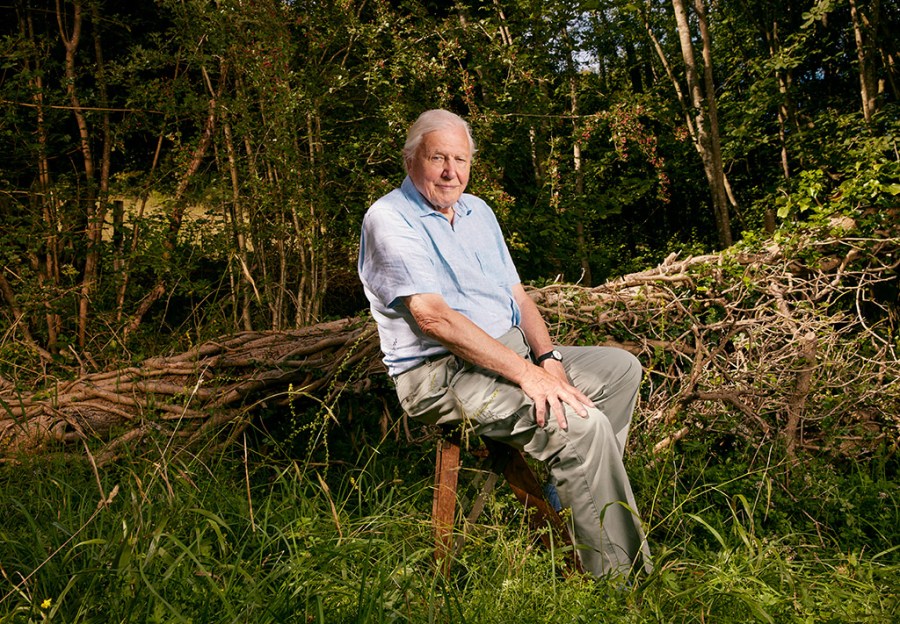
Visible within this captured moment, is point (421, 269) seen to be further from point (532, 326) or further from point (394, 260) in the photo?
point (532, 326)

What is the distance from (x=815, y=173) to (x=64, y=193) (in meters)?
5.55

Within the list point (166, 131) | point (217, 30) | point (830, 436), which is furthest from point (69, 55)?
point (830, 436)

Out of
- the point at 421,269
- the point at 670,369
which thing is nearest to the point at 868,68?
the point at 670,369

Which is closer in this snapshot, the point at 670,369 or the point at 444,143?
the point at 444,143

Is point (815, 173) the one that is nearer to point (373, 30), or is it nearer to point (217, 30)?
point (373, 30)

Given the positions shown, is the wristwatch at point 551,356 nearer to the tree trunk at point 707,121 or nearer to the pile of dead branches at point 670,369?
the pile of dead branches at point 670,369

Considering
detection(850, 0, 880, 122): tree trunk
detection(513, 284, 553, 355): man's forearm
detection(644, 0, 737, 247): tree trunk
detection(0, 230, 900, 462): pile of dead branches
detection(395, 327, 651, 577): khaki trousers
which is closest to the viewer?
detection(395, 327, 651, 577): khaki trousers

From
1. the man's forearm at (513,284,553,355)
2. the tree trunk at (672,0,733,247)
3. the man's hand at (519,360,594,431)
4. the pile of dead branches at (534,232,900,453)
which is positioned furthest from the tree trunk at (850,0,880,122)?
the man's hand at (519,360,594,431)

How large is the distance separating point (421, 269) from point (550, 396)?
0.56 meters

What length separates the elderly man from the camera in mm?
2084

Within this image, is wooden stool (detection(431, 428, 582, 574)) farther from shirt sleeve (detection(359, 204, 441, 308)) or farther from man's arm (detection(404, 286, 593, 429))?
shirt sleeve (detection(359, 204, 441, 308))

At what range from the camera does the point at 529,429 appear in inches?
83.7

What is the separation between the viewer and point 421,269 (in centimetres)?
223

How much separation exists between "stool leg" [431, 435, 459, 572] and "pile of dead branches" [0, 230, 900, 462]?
2.41 ft
